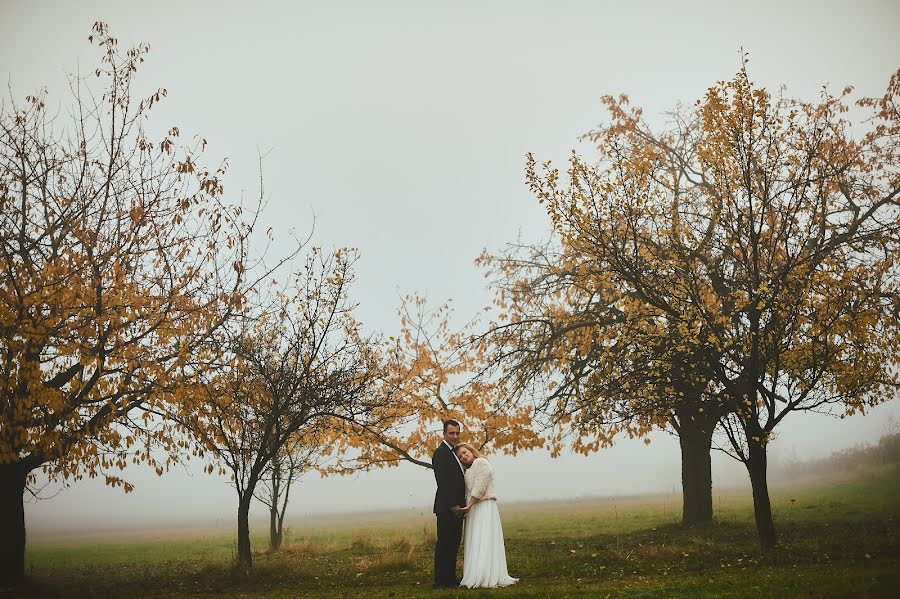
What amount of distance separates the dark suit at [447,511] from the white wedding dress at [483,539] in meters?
0.20

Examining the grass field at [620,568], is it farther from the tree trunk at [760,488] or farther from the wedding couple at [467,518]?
the wedding couple at [467,518]

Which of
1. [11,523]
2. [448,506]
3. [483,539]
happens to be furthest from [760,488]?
[11,523]

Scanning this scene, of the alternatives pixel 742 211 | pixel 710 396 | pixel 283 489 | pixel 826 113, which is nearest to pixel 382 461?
pixel 283 489

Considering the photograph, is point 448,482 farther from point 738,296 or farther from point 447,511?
point 738,296

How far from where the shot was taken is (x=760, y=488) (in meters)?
12.6

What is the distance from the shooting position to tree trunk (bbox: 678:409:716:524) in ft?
61.3

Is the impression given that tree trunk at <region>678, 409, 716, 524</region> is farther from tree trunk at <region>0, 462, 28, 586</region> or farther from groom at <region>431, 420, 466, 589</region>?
tree trunk at <region>0, 462, 28, 586</region>

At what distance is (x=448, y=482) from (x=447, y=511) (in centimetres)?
49

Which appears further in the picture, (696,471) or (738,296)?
(696,471)

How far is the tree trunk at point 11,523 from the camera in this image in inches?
516

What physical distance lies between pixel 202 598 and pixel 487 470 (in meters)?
5.88

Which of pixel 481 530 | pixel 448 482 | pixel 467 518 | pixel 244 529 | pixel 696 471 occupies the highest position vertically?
pixel 448 482

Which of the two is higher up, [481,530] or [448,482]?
[448,482]

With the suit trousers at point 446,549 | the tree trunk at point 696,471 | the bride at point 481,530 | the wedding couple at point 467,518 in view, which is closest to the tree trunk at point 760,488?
the bride at point 481,530
